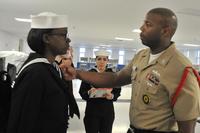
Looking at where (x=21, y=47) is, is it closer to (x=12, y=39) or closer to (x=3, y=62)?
(x=12, y=39)

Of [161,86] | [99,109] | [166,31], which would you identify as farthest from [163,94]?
[99,109]

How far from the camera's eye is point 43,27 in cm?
174

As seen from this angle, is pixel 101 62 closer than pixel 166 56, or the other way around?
pixel 166 56

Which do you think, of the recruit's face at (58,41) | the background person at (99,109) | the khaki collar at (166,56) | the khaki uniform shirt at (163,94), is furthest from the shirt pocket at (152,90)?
the background person at (99,109)

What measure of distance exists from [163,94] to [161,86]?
0.19ft

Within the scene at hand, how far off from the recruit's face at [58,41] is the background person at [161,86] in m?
0.59

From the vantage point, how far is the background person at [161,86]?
1.82 m

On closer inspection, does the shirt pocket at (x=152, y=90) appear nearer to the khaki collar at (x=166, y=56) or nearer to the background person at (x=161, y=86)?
the background person at (x=161, y=86)

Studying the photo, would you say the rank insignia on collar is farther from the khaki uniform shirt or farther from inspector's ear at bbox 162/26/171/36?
inspector's ear at bbox 162/26/171/36

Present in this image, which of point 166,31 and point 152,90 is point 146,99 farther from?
point 166,31

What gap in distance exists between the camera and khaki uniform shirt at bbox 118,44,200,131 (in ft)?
5.94

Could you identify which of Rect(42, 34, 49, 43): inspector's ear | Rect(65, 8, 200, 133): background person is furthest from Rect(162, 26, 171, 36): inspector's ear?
Rect(42, 34, 49, 43): inspector's ear

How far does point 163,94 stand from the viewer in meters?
1.90

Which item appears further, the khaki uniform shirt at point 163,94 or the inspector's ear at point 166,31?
the inspector's ear at point 166,31
